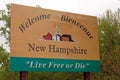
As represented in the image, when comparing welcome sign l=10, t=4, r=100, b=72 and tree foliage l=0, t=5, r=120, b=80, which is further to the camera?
tree foliage l=0, t=5, r=120, b=80

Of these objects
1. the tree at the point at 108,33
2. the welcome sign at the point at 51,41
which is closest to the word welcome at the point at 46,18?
the welcome sign at the point at 51,41

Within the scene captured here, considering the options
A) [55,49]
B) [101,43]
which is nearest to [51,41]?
[55,49]

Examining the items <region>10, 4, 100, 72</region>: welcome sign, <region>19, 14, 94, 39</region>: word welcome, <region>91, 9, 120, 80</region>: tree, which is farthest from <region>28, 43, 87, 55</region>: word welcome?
<region>91, 9, 120, 80</region>: tree

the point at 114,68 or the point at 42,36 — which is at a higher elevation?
the point at 42,36

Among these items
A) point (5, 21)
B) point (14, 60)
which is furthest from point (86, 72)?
point (5, 21)

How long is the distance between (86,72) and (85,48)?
0.99 metres

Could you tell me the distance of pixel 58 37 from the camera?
14609mm

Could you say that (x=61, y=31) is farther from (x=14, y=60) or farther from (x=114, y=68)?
(x=114, y=68)

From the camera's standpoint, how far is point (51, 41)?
14375 millimetres

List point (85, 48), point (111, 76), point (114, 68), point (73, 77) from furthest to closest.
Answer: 1. point (73, 77)
2. point (111, 76)
3. point (114, 68)
4. point (85, 48)

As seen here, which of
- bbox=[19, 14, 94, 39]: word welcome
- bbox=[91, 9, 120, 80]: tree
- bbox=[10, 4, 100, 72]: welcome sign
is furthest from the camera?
bbox=[91, 9, 120, 80]: tree

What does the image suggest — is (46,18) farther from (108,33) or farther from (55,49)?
(108,33)

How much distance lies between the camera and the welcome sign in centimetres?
1358

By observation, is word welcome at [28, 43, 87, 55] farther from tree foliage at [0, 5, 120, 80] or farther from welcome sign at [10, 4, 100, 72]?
tree foliage at [0, 5, 120, 80]
